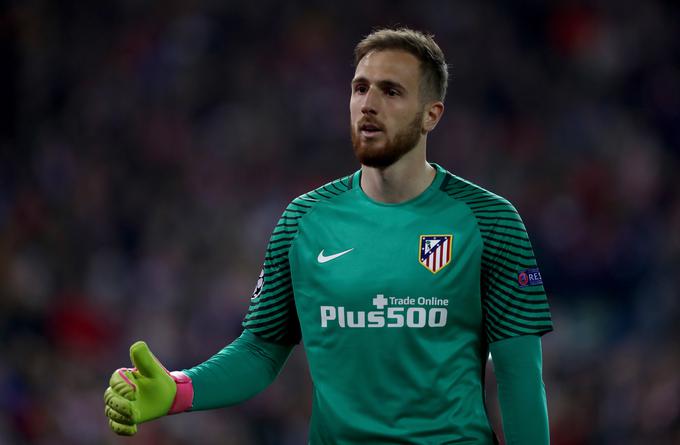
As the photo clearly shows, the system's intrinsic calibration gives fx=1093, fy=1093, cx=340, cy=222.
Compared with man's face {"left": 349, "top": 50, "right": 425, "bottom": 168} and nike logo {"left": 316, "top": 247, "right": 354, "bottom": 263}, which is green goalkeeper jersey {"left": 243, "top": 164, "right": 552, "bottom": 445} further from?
man's face {"left": 349, "top": 50, "right": 425, "bottom": 168}

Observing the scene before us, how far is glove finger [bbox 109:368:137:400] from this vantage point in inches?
126

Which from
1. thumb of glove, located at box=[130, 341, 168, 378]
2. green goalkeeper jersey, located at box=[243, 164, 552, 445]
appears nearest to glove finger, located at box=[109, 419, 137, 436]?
thumb of glove, located at box=[130, 341, 168, 378]

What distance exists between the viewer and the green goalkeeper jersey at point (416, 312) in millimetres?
3357

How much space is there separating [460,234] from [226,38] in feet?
28.6

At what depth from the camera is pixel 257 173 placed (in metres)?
10.5

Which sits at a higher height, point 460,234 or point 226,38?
point 226,38

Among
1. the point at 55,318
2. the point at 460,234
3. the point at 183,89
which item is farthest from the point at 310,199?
the point at 183,89

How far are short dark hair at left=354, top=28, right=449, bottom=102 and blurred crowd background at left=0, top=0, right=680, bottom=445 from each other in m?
4.23

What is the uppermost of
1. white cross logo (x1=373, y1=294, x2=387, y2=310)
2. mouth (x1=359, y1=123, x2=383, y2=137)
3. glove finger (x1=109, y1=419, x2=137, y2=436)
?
mouth (x1=359, y1=123, x2=383, y2=137)

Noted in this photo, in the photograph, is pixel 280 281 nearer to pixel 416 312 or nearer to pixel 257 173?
pixel 416 312

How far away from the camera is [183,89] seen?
11.4m

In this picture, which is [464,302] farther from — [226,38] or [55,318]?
[226,38]

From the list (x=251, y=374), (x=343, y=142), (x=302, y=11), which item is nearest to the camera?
(x=251, y=374)

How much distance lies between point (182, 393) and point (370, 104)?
1.09 meters
